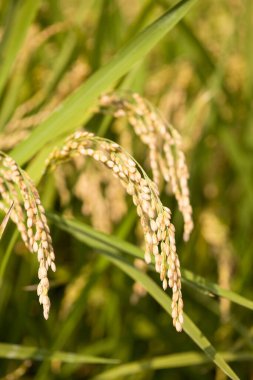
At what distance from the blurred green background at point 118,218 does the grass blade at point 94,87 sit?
1.16 feet

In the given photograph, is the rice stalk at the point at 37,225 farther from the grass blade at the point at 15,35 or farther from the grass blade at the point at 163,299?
the grass blade at the point at 15,35

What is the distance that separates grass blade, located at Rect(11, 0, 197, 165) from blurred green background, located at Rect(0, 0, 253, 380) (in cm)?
35

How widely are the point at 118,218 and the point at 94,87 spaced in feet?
2.84

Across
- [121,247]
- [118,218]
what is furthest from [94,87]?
[118,218]

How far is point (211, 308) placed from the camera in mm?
2256

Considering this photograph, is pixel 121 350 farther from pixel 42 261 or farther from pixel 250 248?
pixel 42 261

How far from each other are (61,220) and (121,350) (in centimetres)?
89

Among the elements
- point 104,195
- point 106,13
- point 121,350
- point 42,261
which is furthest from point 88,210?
point 42,261

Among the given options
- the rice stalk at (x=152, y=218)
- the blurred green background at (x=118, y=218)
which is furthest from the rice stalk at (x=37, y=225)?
the blurred green background at (x=118, y=218)

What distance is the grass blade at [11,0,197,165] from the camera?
1.38 metres

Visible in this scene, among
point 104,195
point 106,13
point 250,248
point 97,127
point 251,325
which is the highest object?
point 106,13

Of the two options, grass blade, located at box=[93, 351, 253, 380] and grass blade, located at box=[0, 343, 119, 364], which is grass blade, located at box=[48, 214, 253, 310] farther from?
grass blade, located at box=[93, 351, 253, 380]

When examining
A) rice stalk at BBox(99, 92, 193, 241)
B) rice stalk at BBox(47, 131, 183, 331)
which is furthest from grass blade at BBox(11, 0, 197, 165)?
rice stalk at BBox(47, 131, 183, 331)

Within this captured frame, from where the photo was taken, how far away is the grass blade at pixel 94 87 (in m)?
1.38
